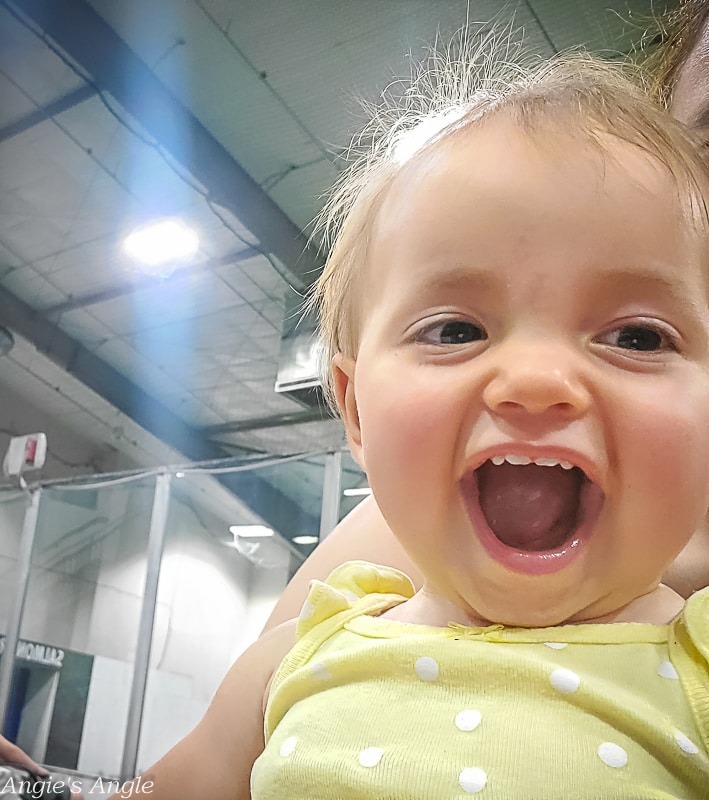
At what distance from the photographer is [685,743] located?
0.32m

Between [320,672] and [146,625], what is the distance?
81.9 inches

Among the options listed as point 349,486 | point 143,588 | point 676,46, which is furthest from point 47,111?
point 676,46

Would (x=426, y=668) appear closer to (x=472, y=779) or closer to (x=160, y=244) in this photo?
(x=472, y=779)

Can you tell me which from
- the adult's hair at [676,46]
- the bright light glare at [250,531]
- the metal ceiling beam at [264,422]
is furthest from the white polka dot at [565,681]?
the bright light glare at [250,531]

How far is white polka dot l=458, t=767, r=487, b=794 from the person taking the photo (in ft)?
1.02

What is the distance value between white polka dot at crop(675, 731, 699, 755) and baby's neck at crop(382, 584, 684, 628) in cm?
6

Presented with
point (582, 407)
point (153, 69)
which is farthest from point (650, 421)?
point (153, 69)

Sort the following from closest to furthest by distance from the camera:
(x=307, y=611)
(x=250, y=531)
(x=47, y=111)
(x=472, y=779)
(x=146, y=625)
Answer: (x=472, y=779) → (x=307, y=611) → (x=47, y=111) → (x=146, y=625) → (x=250, y=531)

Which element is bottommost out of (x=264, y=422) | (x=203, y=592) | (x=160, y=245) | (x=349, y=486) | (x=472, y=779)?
(x=472, y=779)

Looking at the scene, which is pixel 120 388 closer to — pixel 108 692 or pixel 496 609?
pixel 108 692

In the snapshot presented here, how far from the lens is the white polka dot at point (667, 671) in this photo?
339 mm

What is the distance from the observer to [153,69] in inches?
78.5

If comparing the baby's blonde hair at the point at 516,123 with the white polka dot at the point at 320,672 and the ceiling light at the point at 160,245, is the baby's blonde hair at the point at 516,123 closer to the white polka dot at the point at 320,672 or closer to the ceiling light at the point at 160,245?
the white polka dot at the point at 320,672

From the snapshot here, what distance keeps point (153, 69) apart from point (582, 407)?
77.3 inches
